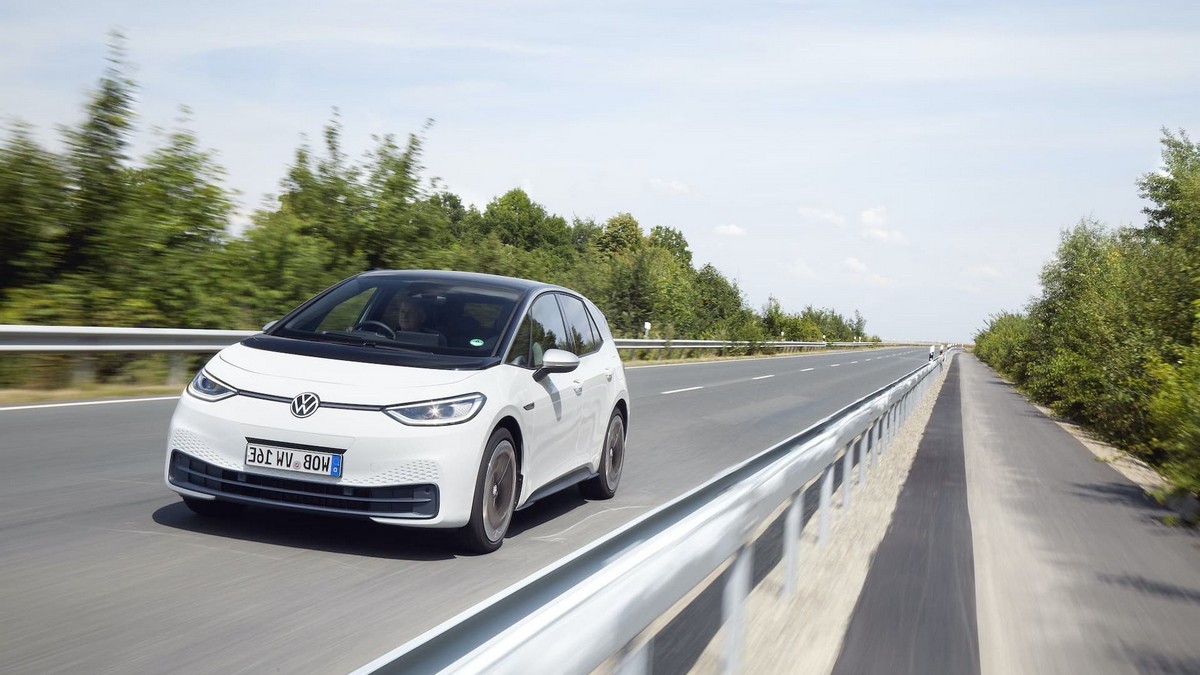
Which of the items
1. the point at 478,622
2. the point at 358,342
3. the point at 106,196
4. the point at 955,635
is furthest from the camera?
the point at 106,196

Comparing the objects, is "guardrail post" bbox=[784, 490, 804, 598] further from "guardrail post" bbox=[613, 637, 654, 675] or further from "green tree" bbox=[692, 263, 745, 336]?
"green tree" bbox=[692, 263, 745, 336]

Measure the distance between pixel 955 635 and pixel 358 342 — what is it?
12.5ft

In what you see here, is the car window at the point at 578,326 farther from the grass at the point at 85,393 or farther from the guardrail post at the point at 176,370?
the guardrail post at the point at 176,370

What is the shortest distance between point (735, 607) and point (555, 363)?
9.06 feet

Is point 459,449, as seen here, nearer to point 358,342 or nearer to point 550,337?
point 358,342

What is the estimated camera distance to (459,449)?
583 cm

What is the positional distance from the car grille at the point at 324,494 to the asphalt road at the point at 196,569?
0.31 m

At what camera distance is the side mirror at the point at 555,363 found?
22.6 feet

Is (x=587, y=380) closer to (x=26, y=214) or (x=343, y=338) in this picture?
(x=343, y=338)

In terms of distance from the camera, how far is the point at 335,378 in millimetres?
5918

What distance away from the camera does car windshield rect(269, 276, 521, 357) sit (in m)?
6.80

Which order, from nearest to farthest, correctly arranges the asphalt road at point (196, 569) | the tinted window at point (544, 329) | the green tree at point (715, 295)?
the asphalt road at point (196, 569)
the tinted window at point (544, 329)
the green tree at point (715, 295)

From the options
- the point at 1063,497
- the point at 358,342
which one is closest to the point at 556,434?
the point at 358,342

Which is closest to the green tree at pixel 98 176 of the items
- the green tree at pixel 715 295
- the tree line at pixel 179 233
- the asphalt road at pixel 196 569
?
the tree line at pixel 179 233
